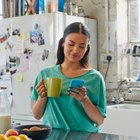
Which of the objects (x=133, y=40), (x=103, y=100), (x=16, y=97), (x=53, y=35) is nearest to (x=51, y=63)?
(x=53, y=35)

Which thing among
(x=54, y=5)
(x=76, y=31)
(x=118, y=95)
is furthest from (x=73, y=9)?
(x=76, y=31)

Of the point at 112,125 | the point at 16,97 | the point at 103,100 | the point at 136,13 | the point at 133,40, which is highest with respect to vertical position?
the point at 136,13

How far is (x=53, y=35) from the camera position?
3035 mm

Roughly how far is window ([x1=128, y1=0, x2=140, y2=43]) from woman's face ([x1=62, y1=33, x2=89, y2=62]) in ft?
6.74

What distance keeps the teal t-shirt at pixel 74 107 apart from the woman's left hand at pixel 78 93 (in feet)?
0.28

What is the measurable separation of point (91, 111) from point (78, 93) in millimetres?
135

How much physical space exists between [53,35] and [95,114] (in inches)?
59.7

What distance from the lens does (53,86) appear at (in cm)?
156

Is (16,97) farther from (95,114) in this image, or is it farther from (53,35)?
(95,114)

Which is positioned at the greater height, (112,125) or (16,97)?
(16,97)

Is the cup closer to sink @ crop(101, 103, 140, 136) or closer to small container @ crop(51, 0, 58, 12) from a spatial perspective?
sink @ crop(101, 103, 140, 136)

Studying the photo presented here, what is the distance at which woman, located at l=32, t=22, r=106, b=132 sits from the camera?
1.66 meters

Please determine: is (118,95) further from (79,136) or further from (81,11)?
(79,136)

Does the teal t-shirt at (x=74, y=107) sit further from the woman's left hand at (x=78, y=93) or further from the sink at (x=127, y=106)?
Answer: the sink at (x=127, y=106)
